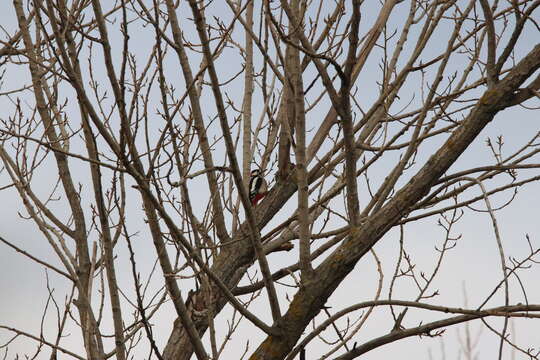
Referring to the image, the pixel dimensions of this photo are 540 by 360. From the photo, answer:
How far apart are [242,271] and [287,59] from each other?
1673mm

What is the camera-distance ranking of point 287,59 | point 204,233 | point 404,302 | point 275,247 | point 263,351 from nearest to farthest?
point 404,302
point 263,351
point 287,59
point 204,233
point 275,247

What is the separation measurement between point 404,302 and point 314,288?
415mm

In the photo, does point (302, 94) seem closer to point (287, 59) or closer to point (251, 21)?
point (287, 59)

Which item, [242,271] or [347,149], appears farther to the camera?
[242,271]

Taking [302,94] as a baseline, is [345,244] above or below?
below

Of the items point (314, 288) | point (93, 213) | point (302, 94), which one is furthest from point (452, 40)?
point (93, 213)

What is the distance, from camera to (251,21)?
15.8 feet

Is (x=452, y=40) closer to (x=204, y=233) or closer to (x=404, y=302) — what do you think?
(x=404, y=302)

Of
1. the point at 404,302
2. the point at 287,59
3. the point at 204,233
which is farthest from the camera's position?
the point at 204,233

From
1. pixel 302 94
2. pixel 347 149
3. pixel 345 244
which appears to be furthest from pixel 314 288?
pixel 302 94

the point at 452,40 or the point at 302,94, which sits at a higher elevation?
the point at 452,40

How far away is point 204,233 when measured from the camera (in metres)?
4.39

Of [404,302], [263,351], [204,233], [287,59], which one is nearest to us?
[404,302]

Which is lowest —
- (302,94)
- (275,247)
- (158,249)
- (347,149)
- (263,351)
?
(263,351)
